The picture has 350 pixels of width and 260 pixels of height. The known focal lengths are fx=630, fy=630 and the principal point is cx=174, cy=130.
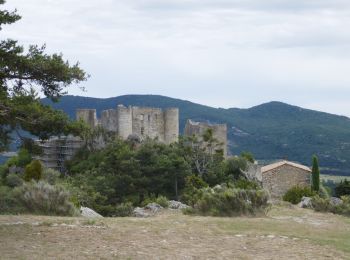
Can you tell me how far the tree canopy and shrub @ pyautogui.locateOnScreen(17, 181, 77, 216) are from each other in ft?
11.2

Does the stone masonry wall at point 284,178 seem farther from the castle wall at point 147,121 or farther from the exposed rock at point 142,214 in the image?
the exposed rock at point 142,214

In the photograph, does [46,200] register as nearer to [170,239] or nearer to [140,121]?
[170,239]

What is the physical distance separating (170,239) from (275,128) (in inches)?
3906

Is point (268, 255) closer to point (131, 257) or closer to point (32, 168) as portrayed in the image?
point (131, 257)

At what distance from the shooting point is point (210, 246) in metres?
10.3

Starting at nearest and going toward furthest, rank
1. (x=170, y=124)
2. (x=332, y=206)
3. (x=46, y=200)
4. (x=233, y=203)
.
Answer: (x=46, y=200)
(x=233, y=203)
(x=332, y=206)
(x=170, y=124)

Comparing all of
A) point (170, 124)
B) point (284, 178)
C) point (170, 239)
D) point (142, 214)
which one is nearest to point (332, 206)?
point (142, 214)

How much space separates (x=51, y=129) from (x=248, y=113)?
359ft

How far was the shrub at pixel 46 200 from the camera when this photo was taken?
46.5 ft

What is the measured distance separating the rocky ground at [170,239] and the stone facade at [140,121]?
109 feet

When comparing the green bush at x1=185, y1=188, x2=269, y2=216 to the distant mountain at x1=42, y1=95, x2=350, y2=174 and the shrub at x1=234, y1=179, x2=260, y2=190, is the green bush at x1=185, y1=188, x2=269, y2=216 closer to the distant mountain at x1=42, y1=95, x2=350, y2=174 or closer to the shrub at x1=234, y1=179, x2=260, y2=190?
the shrub at x1=234, y1=179, x2=260, y2=190

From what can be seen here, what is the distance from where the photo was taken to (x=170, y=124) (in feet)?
160

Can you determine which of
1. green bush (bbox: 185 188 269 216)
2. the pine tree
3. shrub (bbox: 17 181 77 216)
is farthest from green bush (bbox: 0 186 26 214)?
the pine tree

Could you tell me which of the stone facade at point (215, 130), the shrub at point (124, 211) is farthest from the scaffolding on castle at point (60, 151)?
the shrub at point (124, 211)
